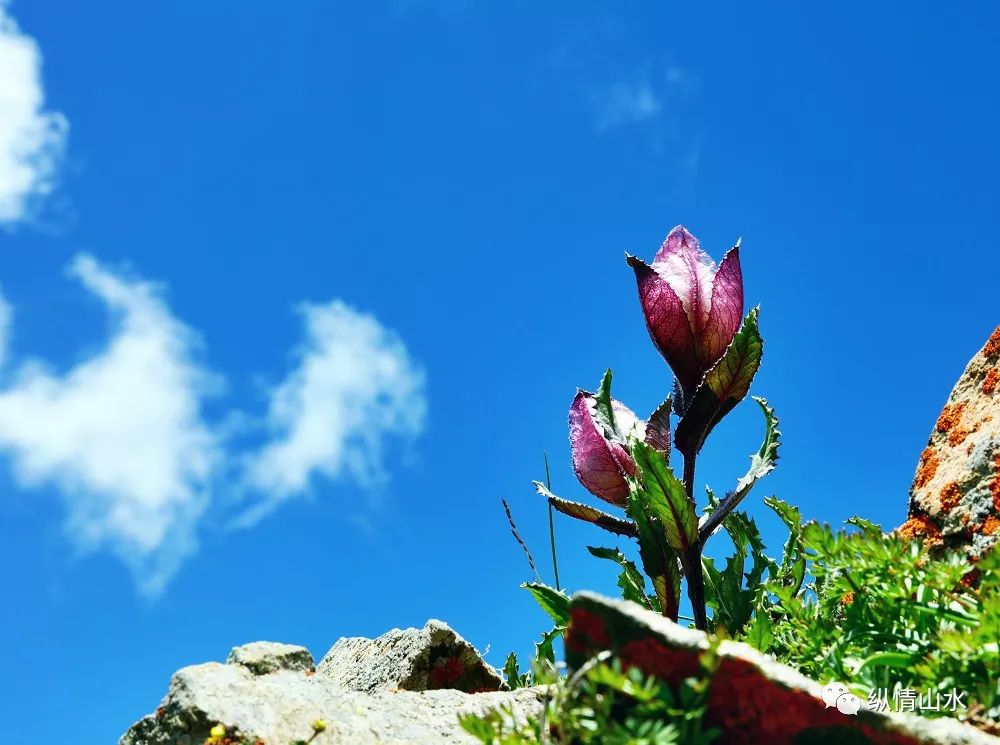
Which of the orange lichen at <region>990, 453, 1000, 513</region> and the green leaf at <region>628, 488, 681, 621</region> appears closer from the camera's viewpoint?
the orange lichen at <region>990, 453, 1000, 513</region>

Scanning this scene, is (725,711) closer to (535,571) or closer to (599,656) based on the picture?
(599,656)

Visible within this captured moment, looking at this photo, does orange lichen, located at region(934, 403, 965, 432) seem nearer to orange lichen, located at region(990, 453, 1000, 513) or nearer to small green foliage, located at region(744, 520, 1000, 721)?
orange lichen, located at region(990, 453, 1000, 513)

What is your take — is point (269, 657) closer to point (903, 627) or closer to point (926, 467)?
point (903, 627)

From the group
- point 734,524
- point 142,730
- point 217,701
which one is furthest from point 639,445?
point 142,730

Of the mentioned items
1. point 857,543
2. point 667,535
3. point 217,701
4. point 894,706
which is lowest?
point 894,706

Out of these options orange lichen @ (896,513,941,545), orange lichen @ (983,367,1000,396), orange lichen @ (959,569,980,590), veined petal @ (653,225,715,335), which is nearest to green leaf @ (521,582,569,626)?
veined petal @ (653,225,715,335)
